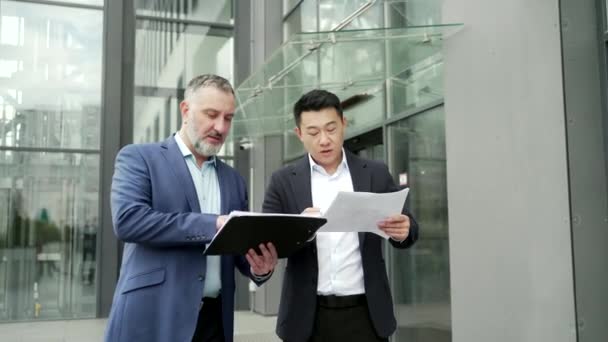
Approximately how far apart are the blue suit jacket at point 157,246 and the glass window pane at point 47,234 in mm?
7683

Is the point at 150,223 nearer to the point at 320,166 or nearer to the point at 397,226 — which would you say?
the point at 320,166

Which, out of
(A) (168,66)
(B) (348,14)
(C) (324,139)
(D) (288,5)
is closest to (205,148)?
(C) (324,139)

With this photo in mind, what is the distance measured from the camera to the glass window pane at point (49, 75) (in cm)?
898

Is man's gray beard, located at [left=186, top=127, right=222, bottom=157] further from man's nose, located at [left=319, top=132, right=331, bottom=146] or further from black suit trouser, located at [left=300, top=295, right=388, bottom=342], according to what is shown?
black suit trouser, located at [left=300, top=295, right=388, bottom=342]

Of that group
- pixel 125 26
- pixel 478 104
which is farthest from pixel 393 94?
pixel 125 26

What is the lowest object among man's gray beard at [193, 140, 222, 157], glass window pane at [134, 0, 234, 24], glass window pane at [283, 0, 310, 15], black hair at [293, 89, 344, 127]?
man's gray beard at [193, 140, 222, 157]

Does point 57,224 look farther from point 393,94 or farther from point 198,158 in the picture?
point 198,158

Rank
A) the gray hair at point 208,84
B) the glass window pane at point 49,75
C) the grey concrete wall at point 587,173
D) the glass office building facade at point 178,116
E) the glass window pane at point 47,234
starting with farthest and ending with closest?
the glass window pane at point 49,75 → the glass window pane at point 47,234 → the glass office building facade at point 178,116 → the grey concrete wall at point 587,173 → the gray hair at point 208,84

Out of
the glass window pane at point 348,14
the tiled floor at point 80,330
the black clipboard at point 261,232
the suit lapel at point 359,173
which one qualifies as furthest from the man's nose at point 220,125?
the tiled floor at point 80,330

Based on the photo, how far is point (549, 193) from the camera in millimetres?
3037

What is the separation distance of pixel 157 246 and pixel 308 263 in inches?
23.1

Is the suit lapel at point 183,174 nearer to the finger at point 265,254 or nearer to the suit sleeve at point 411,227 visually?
the finger at point 265,254

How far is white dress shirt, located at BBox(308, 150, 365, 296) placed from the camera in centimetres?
212

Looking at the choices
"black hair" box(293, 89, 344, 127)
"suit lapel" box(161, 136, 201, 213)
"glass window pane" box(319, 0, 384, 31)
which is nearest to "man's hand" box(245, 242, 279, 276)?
"suit lapel" box(161, 136, 201, 213)
